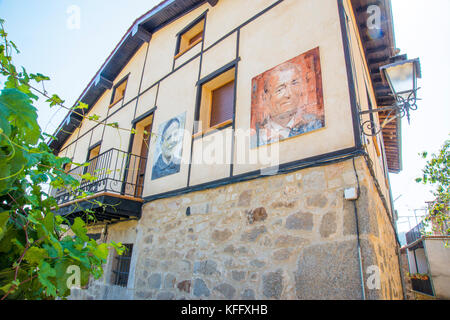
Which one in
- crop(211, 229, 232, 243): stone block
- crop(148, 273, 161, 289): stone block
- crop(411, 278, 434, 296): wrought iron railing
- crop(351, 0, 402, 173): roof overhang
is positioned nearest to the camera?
crop(211, 229, 232, 243): stone block

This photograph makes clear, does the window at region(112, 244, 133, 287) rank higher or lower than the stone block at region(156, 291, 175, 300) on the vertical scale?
higher

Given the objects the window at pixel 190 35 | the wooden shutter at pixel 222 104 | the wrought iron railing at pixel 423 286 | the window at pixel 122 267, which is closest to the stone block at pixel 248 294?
the wooden shutter at pixel 222 104

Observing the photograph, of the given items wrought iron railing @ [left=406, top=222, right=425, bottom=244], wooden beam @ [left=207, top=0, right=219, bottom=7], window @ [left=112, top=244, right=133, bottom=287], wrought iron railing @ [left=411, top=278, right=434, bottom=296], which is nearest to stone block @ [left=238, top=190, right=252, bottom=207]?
window @ [left=112, top=244, right=133, bottom=287]

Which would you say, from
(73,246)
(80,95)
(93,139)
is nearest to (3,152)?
(73,246)

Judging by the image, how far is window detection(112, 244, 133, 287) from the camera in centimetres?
519

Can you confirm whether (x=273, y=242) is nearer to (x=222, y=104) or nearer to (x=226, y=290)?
(x=226, y=290)

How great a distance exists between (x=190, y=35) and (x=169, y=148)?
10.6 ft

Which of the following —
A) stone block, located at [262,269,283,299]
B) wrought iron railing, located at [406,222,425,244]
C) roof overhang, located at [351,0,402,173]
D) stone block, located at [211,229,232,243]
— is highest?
roof overhang, located at [351,0,402,173]

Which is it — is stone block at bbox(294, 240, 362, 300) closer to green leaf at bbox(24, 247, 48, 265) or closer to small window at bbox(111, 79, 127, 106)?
green leaf at bbox(24, 247, 48, 265)

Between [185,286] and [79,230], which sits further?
[185,286]

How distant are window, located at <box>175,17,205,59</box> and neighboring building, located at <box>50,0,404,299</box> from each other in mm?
35

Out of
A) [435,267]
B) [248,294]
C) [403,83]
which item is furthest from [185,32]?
[435,267]

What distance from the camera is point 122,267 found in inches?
210
